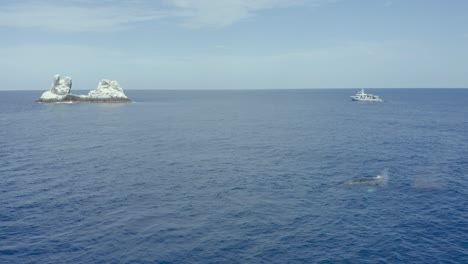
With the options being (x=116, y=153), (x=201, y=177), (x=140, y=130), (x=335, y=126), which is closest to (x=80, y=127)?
(x=140, y=130)

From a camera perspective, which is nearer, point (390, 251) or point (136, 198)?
point (390, 251)

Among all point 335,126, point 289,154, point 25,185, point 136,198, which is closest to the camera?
point 136,198

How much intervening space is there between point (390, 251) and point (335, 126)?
325 ft

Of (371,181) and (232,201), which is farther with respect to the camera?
(371,181)

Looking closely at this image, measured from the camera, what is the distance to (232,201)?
57.4 meters

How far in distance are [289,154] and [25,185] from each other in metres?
57.1

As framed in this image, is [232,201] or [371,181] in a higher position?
[371,181]

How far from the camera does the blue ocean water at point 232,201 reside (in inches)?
1657

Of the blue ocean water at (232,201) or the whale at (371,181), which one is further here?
the whale at (371,181)

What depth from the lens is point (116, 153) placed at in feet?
296

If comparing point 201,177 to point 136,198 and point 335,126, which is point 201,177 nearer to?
point 136,198

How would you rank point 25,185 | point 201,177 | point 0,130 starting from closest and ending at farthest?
point 25,185 < point 201,177 < point 0,130

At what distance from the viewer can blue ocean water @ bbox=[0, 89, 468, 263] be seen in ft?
138

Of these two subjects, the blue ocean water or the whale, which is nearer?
the blue ocean water
